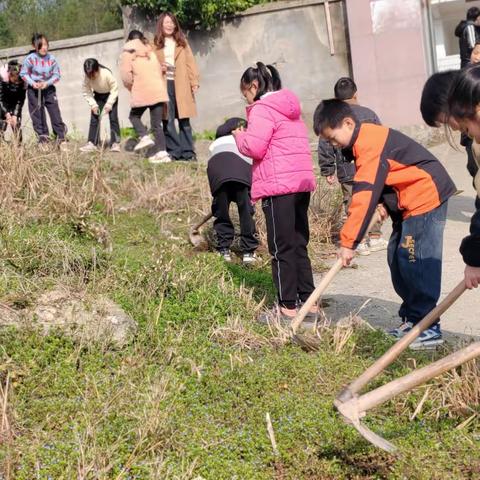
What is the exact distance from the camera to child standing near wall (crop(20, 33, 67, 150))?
34.0ft

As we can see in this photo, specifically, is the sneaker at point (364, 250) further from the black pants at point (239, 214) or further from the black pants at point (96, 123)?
the black pants at point (96, 123)

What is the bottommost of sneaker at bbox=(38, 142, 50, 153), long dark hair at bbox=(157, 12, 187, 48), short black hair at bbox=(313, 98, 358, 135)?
sneaker at bbox=(38, 142, 50, 153)

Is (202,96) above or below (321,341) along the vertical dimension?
above

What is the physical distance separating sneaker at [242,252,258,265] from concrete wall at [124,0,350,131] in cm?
575

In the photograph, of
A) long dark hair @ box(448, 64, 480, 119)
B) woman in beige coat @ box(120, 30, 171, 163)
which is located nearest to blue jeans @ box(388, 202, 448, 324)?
long dark hair @ box(448, 64, 480, 119)

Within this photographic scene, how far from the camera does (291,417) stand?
4.13 metres

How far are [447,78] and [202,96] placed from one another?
8601 mm

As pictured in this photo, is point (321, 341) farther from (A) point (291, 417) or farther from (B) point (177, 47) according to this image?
(B) point (177, 47)

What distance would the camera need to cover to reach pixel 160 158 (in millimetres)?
10219

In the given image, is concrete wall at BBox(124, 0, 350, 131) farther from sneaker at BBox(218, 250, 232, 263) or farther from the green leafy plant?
sneaker at BBox(218, 250, 232, 263)

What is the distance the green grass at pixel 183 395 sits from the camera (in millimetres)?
3773

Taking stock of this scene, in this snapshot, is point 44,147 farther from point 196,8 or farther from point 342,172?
point 196,8

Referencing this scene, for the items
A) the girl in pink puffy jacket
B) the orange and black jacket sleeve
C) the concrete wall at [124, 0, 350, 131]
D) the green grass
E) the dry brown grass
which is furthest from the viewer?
the concrete wall at [124, 0, 350, 131]

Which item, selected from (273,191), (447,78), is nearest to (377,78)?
(273,191)
